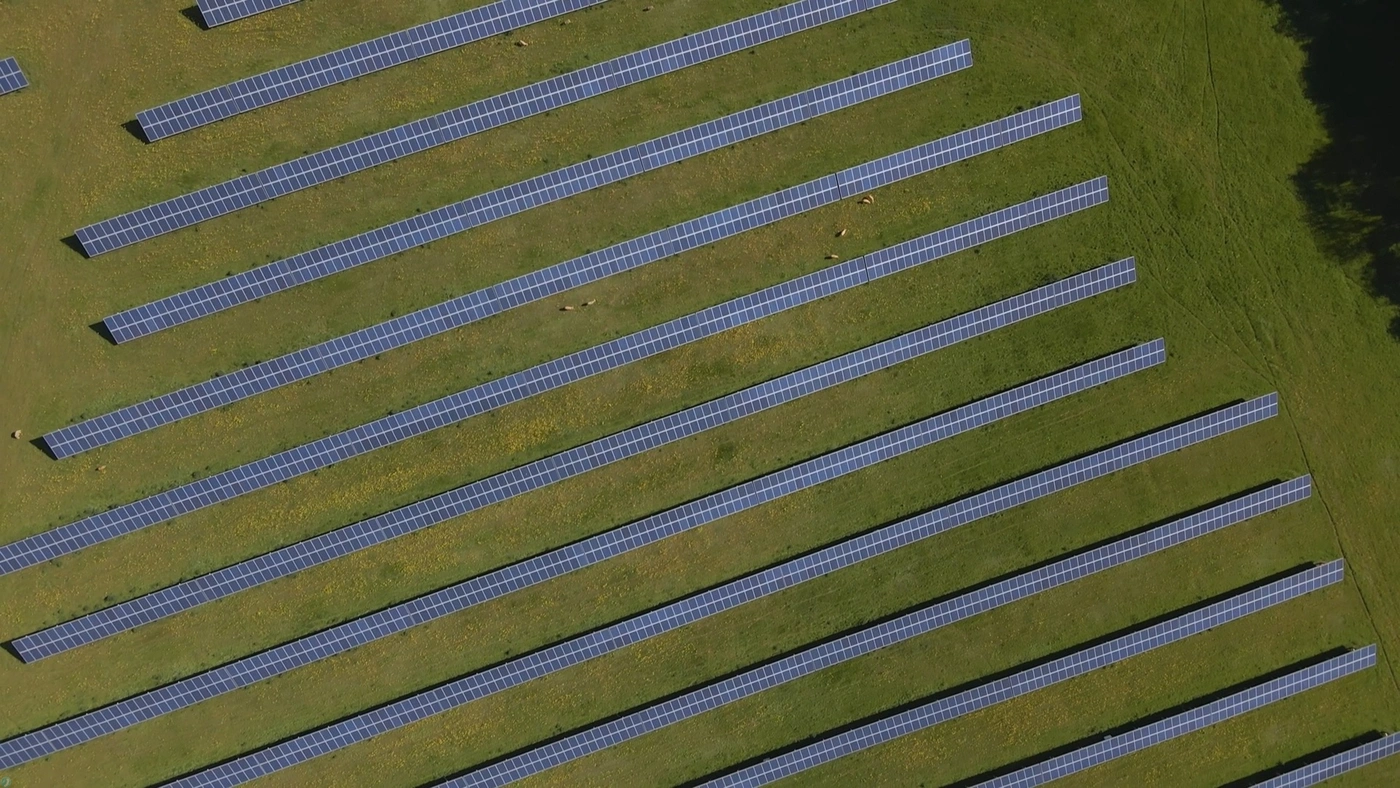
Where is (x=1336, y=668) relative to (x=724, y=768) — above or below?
below

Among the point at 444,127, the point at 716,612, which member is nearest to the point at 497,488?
the point at 716,612

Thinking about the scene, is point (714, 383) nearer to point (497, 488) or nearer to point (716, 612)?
point (716, 612)

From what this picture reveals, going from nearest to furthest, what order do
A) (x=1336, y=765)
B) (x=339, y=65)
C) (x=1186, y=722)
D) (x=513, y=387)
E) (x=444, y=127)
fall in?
(x=339, y=65) < (x=444, y=127) < (x=513, y=387) < (x=1186, y=722) < (x=1336, y=765)

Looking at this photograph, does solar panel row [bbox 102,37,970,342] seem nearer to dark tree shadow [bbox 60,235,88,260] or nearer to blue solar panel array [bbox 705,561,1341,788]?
dark tree shadow [bbox 60,235,88,260]

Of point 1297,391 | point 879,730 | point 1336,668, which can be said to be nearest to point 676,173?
point 879,730

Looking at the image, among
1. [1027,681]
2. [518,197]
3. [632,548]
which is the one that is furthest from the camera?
[1027,681]

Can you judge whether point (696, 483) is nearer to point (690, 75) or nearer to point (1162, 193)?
point (690, 75)

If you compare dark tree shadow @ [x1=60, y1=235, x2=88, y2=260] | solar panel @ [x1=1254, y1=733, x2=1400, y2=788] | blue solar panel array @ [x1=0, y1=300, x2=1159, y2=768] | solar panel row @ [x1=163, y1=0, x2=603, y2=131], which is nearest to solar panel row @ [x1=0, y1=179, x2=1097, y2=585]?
blue solar panel array @ [x1=0, y1=300, x2=1159, y2=768]

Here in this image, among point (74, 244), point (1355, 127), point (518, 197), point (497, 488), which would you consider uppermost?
point (74, 244)
